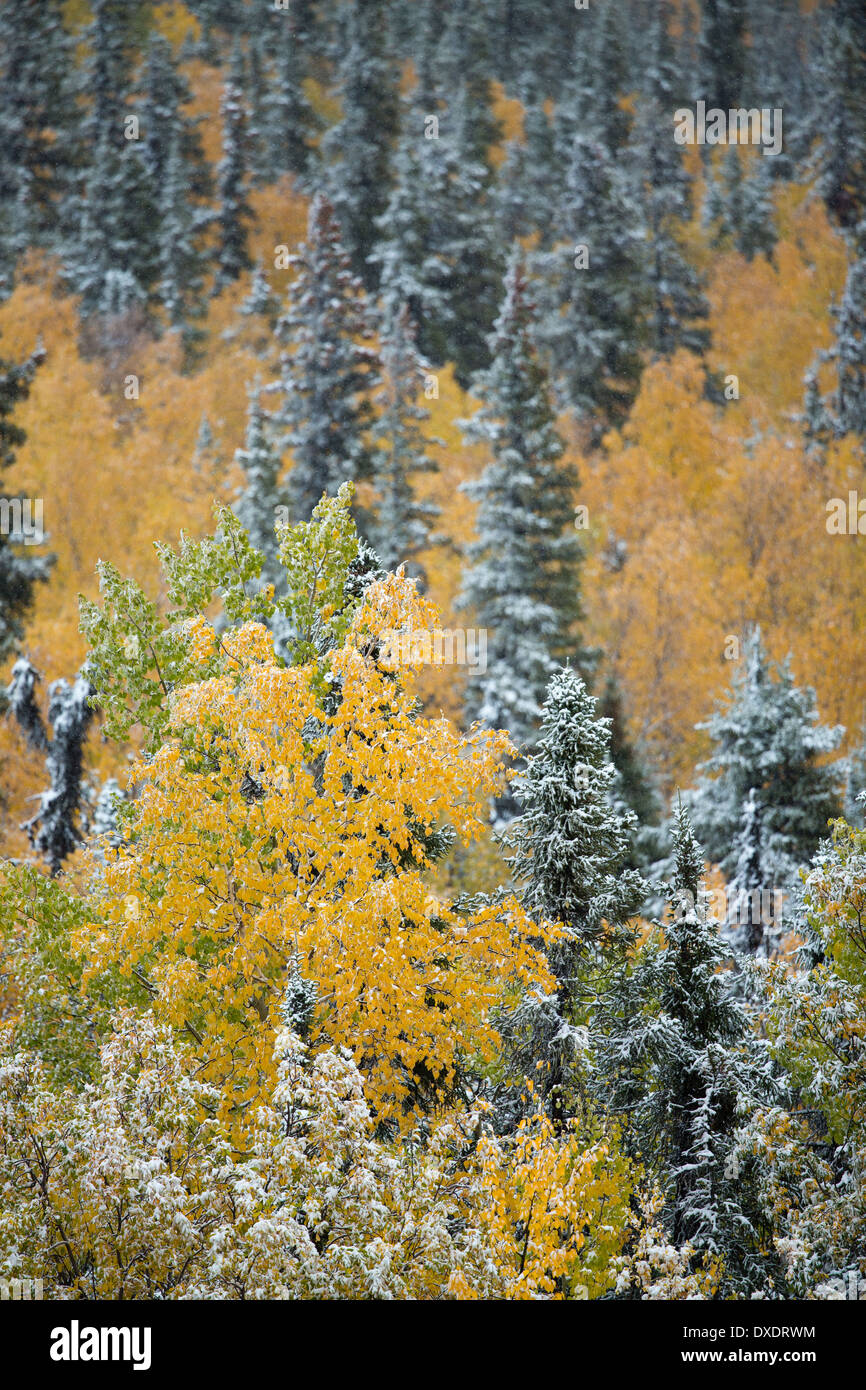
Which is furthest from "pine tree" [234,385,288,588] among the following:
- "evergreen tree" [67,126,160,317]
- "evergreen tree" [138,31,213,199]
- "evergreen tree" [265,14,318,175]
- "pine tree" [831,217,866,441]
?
"evergreen tree" [265,14,318,175]

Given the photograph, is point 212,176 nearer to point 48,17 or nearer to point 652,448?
point 48,17

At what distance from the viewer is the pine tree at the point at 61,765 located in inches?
971

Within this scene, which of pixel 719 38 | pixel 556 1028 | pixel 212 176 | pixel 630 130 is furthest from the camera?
pixel 719 38

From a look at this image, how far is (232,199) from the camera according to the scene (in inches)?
2271

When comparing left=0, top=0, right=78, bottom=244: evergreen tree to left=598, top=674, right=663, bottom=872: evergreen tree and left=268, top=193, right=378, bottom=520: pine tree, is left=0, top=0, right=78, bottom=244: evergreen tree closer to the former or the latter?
left=268, top=193, right=378, bottom=520: pine tree

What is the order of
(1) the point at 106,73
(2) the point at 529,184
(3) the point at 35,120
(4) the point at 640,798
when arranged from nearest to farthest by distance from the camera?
(4) the point at 640,798, (1) the point at 106,73, (3) the point at 35,120, (2) the point at 529,184

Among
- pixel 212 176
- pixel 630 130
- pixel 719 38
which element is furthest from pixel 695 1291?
pixel 719 38

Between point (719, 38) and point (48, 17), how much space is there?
126 ft

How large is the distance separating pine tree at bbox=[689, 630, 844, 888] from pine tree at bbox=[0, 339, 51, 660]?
18515 mm

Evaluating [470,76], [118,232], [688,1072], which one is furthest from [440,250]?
[688,1072]

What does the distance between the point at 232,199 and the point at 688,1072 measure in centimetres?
5179

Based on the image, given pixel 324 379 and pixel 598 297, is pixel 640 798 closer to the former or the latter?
pixel 324 379

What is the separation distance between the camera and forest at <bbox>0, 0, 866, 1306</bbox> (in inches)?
433

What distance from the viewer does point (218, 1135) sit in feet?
35.4
